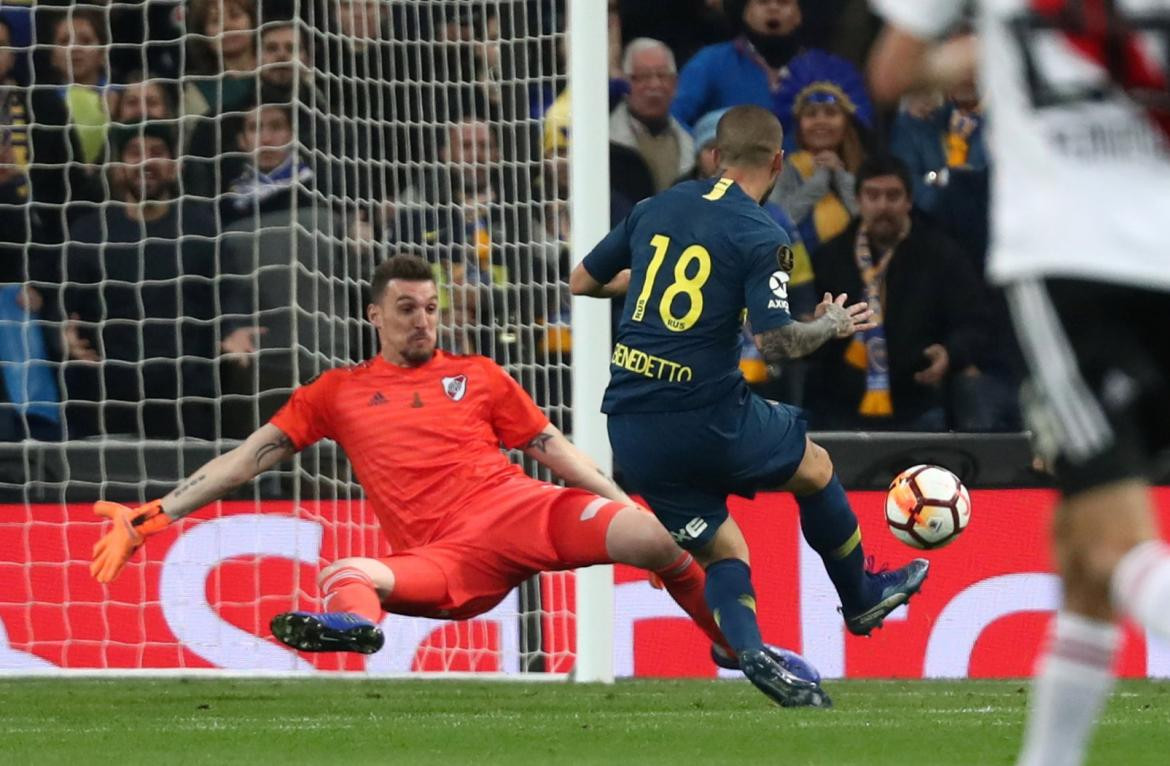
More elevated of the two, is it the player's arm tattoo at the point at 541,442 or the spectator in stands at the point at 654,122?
the spectator in stands at the point at 654,122

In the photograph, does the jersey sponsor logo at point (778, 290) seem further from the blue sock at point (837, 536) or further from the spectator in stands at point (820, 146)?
the spectator in stands at point (820, 146)

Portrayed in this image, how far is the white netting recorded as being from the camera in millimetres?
9352

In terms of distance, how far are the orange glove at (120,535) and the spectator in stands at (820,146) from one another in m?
4.13

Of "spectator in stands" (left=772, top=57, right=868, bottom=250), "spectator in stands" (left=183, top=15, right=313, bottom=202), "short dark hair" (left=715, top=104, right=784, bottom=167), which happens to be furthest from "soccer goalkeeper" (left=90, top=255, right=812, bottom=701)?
"spectator in stands" (left=772, top=57, right=868, bottom=250)

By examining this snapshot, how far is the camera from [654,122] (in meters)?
10.6

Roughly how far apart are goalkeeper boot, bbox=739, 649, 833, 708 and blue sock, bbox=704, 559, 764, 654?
0.20ft

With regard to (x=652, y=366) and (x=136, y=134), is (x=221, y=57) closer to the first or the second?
(x=136, y=134)

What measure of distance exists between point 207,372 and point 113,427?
56 cm

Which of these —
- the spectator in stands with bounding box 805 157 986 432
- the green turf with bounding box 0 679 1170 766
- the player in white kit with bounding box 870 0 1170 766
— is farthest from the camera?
the spectator in stands with bounding box 805 157 986 432

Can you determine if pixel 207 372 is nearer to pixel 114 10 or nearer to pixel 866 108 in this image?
pixel 114 10

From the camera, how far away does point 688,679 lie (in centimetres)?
918

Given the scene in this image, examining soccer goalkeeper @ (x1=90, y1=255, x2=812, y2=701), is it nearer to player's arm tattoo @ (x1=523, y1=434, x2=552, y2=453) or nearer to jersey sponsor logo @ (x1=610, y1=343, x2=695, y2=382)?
player's arm tattoo @ (x1=523, y1=434, x2=552, y2=453)

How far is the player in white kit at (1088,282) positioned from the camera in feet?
10.7

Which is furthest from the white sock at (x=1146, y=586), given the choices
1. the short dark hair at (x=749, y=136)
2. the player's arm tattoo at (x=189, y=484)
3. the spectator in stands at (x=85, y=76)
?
the spectator in stands at (x=85, y=76)
